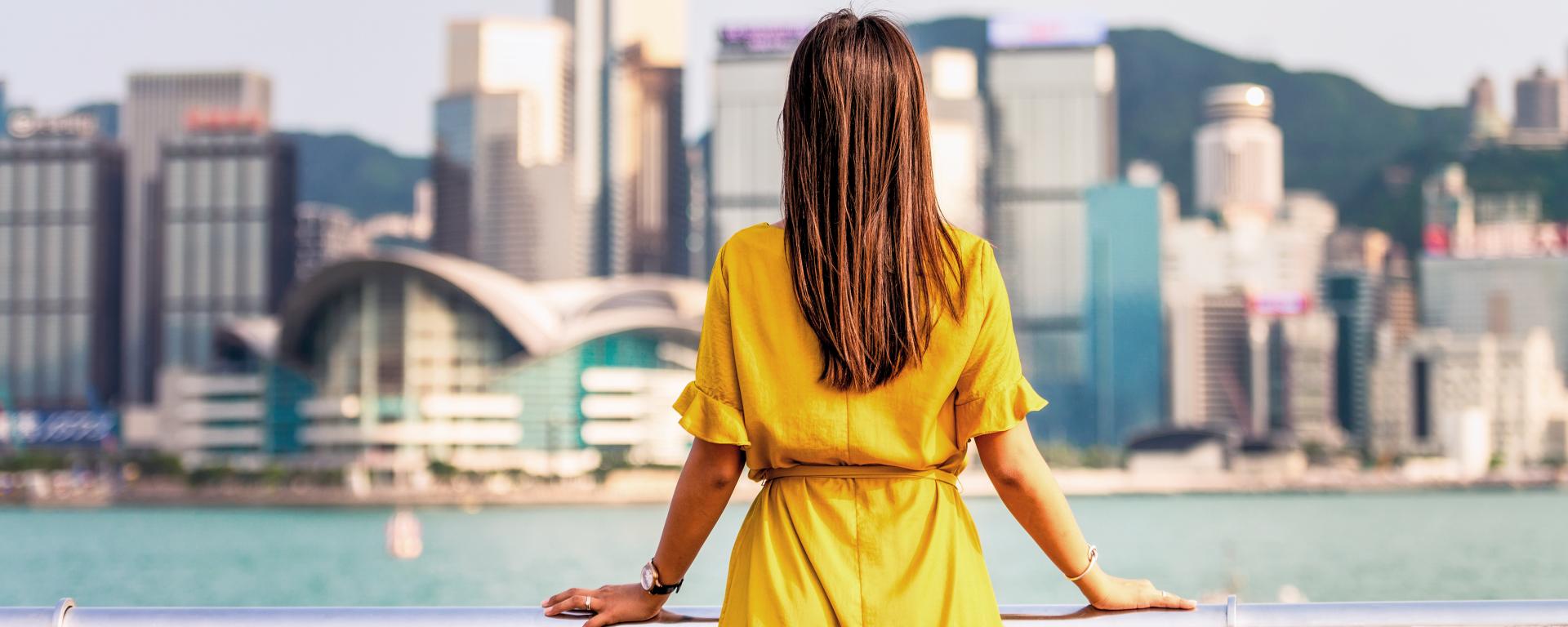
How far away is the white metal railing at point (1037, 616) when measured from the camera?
1.87 m

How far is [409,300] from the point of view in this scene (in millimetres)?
63062

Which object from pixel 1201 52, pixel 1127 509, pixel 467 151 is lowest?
pixel 1127 509

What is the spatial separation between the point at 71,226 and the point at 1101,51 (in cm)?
7067

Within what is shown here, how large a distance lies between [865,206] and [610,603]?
0.63 metres

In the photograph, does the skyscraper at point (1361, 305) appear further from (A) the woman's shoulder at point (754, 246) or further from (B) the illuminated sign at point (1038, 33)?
(A) the woman's shoulder at point (754, 246)

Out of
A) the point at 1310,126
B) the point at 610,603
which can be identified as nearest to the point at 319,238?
the point at 1310,126

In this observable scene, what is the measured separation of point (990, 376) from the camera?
5.24ft

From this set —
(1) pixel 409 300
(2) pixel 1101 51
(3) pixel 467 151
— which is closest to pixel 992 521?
(1) pixel 409 300

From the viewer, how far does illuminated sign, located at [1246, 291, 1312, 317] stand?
98.8 metres

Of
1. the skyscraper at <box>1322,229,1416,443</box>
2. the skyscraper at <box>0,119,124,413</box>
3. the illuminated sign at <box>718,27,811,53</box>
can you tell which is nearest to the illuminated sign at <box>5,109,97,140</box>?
the skyscraper at <box>0,119,124,413</box>

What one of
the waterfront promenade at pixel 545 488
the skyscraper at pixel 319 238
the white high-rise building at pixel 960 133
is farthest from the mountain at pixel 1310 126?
the skyscraper at pixel 319 238

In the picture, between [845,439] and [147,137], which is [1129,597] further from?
[147,137]

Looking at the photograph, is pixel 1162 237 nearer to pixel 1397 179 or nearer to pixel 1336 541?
pixel 1397 179

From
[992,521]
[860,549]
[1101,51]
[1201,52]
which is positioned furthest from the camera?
[1201,52]
